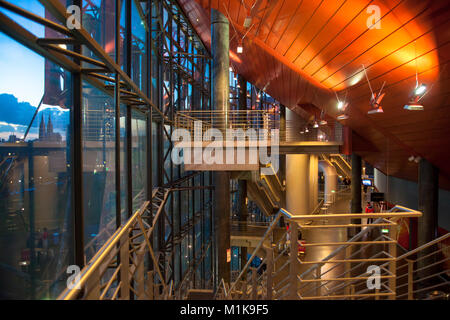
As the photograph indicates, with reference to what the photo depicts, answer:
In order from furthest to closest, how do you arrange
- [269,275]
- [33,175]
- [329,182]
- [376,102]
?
1. [329,182]
2. [376,102]
3. [269,275]
4. [33,175]

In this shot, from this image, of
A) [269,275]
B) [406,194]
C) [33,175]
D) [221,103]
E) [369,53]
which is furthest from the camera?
[406,194]

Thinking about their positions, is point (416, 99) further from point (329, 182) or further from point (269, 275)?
point (329, 182)

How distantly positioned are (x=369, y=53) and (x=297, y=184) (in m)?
9.00

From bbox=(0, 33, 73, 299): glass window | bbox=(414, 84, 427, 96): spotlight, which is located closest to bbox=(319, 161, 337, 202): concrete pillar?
bbox=(414, 84, 427, 96): spotlight

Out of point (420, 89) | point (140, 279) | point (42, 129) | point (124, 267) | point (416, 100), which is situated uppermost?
point (420, 89)

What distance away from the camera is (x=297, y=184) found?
1223cm

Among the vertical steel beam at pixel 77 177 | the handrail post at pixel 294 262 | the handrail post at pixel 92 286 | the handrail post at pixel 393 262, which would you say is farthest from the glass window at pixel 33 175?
the handrail post at pixel 393 262

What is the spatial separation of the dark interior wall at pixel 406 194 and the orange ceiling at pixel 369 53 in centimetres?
65

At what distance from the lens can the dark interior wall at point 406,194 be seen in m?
7.03

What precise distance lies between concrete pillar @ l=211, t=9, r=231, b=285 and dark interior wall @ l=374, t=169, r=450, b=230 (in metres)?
5.84

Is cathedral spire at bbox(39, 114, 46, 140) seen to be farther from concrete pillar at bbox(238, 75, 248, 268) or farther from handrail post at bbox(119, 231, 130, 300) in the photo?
concrete pillar at bbox(238, 75, 248, 268)

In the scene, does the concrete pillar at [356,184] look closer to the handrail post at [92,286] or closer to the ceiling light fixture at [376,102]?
the ceiling light fixture at [376,102]

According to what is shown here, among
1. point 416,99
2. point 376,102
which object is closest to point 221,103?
point 376,102
